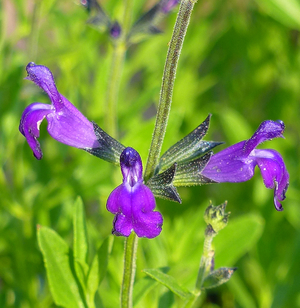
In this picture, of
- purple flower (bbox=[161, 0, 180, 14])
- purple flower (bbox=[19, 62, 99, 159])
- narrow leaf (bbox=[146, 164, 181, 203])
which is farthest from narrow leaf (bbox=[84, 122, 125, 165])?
purple flower (bbox=[161, 0, 180, 14])

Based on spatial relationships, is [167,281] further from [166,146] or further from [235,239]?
[166,146]

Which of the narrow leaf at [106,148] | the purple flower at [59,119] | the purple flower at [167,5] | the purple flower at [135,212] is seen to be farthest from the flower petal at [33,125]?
the purple flower at [167,5]

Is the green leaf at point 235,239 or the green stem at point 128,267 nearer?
the green stem at point 128,267

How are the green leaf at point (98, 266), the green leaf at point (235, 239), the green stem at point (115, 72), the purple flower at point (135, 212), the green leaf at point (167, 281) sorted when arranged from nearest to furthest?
the purple flower at point (135, 212)
the green leaf at point (167, 281)
the green leaf at point (98, 266)
the green leaf at point (235, 239)
the green stem at point (115, 72)

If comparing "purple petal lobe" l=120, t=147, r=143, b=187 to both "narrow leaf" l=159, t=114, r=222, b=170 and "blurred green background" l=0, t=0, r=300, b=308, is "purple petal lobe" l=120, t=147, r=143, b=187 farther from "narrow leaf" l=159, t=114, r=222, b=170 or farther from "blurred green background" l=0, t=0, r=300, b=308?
"blurred green background" l=0, t=0, r=300, b=308

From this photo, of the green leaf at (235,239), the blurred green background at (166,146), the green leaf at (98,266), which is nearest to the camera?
the green leaf at (98,266)

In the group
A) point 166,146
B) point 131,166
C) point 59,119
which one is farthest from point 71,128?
point 166,146

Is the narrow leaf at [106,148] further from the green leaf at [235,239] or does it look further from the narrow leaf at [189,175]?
the green leaf at [235,239]
